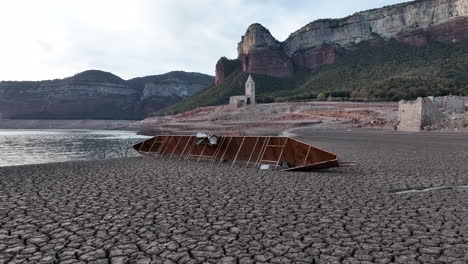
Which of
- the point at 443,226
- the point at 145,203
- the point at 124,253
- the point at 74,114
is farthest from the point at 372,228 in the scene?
the point at 74,114

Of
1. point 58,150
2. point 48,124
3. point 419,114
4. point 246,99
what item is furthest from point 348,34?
point 48,124

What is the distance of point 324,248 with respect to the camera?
18.6 feet

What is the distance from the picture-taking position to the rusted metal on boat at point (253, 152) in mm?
15703

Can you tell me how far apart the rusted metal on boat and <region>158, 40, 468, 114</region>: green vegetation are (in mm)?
68684

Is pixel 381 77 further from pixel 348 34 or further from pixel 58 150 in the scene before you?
pixel 58 150

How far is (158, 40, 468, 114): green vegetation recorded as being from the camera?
253 feet

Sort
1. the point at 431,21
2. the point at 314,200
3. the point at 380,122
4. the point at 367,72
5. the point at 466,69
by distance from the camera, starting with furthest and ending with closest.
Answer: the point at 431,21
the point at 367,72
the point at 466,69
the point at 380,122
the point at 314,200

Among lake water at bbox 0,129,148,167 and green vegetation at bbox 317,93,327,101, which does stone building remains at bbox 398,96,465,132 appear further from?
green vegetation at bbox 317,93,327,101

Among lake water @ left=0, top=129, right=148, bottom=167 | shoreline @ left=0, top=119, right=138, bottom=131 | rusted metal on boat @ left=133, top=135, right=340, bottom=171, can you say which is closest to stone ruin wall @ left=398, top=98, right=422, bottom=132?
rusted metal on boat @ left=133, top=135, right=340, bottom=171

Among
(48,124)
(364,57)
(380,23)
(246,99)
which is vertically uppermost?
(380,23)

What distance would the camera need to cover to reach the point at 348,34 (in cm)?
14800

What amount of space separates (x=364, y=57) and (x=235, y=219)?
5005 inches

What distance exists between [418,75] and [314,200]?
291 ft

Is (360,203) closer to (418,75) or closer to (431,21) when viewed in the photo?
(418,75)
